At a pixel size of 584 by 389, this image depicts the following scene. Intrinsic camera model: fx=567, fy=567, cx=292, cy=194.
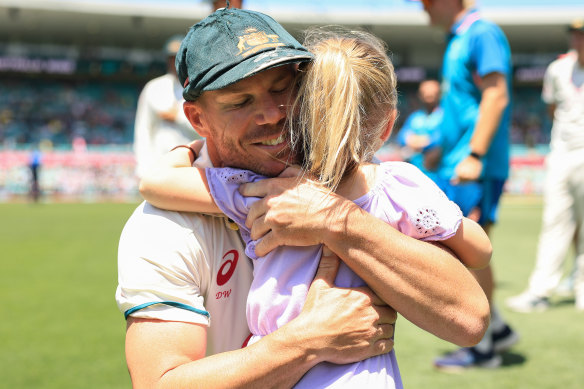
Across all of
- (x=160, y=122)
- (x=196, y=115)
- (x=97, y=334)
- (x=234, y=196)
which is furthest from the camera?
(x=160, y=122)

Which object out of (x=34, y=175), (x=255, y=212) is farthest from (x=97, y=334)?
(x=34, y=175)

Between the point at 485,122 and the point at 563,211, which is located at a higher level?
the point at 485,122

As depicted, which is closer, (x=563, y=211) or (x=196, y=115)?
(x=196, y=115)

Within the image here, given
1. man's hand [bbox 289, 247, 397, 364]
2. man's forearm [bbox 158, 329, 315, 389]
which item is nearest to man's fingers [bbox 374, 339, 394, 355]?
man's hand [bbox 289, 247, 397, 364]

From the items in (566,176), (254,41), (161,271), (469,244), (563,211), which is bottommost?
(563,211)

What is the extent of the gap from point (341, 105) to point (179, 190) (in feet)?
1.69

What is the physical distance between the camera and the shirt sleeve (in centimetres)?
142

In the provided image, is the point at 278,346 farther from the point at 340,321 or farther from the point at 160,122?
the point at 160,122

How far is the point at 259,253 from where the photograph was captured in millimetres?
1491

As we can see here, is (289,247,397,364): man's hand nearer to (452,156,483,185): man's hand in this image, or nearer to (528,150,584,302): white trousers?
(452,156,483,185): man's hand

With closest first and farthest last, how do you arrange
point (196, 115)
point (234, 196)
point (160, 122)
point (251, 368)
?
1. point (251, 368)
2. point (234, 196)
3. point (196, 115)
4. point (160, 122)

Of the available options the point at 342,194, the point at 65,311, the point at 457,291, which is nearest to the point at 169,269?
the point at 342,194

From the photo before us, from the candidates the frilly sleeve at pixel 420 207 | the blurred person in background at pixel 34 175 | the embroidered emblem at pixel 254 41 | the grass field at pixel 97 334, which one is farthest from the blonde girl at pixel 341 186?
the blurred person in background at pixel 34 175

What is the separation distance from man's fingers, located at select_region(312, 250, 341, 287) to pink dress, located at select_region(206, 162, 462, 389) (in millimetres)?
17
